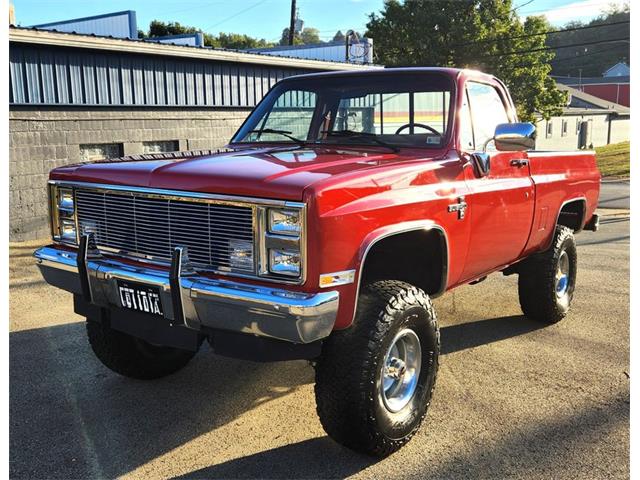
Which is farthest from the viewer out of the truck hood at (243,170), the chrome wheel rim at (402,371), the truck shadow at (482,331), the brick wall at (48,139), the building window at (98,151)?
the building window at (98,151)

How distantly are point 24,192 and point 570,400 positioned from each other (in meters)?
8.16

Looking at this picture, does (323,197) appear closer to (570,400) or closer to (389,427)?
(389,427)

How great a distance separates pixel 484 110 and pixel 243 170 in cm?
229

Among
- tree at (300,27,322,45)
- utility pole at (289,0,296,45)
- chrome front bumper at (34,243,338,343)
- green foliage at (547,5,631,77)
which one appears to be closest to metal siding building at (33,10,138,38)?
chrome front bumper at (34,243,338,343)

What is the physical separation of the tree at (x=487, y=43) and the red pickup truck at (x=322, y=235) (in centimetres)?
2845

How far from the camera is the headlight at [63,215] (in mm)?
3729

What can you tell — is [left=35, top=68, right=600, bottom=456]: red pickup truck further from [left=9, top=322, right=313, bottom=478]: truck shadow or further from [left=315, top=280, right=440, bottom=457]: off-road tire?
[left=9, top=322, right=313, bottom=478]: truck shadow

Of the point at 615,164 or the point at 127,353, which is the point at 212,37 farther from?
the point at 127,353

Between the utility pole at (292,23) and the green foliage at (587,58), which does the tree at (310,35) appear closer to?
the green foliage at (587,58)

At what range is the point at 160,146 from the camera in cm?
1134

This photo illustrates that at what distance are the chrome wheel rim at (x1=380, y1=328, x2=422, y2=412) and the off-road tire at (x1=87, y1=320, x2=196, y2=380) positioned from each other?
1.73 m

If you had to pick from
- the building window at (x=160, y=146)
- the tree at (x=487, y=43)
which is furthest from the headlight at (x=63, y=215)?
the tree at (x=487, y=43)

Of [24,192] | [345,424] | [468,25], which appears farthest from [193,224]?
[468,25]

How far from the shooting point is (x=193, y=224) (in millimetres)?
3121
